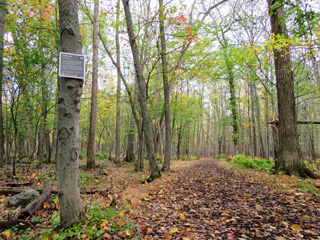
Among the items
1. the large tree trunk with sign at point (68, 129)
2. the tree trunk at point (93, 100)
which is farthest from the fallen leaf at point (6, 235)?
the tree trunk at point (93, 100)

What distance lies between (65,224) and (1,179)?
5.32 meters

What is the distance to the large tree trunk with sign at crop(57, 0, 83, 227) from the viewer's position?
241 cm

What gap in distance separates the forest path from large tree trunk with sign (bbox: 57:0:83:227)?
3.79 feet

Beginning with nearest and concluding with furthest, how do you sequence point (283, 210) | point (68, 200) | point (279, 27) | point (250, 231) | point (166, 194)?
point (68, 200), point (250, 231), point (283, 210), point (166, 194), point (279, 27)

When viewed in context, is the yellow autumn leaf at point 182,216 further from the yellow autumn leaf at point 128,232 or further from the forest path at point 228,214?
the yellow autumn leaf at point 128,232

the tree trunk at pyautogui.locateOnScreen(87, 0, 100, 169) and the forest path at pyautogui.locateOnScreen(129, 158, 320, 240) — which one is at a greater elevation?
the tree trunk at pyautogui.locateOnScreen(87, 0, 100, 169)

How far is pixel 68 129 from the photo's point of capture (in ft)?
7.97

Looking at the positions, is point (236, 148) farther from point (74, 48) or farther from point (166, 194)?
point (74, 48)

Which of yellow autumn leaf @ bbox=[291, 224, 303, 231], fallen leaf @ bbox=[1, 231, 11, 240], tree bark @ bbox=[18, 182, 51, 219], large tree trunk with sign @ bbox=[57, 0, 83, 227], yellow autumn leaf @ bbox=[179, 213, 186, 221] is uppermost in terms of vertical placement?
large tree trunk with sign @ bbox=[57, 0, 83, 227]

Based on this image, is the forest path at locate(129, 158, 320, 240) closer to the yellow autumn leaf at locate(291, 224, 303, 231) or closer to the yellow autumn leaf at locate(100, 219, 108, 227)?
the yellow autumn leaf at locate(291, 224, 303, 231)

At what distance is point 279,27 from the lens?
20.6 ft

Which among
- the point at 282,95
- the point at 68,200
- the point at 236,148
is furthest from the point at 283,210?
the point at 236,148

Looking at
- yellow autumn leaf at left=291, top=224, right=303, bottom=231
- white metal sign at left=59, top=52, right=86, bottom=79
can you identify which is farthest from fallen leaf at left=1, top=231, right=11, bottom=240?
yellow autumn leaf at left=291, top=224, right=303, bottom=231

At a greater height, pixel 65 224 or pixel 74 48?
pixel 74 48
